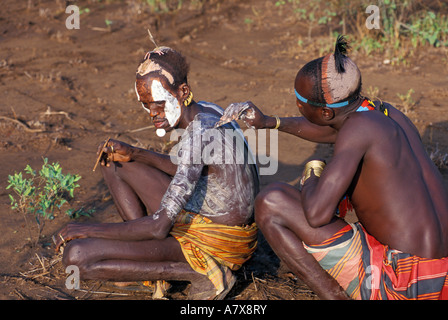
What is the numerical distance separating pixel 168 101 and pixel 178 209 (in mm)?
620

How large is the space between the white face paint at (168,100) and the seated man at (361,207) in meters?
0.68

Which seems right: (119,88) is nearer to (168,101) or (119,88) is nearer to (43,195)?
(43,195)

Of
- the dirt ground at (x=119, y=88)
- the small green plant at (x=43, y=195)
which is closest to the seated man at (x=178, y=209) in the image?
the dirt ground at (x=119, y=88)

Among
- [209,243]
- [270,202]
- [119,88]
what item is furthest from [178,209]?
[119,88]

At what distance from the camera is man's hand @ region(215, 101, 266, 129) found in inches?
111

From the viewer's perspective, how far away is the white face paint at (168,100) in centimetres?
298

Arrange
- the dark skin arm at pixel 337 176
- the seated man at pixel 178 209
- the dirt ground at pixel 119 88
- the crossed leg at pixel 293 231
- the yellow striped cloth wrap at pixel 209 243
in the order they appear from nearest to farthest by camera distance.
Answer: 1. the dark skin arm at pixel 337 176
2. the crossed leg at pixel 293 231
3. the seated man at pixel 178 209
4. the yellow striped cloth wrap at pixel 209 243
5. the dirt ground at pixel 119 88

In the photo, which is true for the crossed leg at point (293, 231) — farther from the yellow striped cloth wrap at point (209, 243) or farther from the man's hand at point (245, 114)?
the man's hand at point (245, 114)

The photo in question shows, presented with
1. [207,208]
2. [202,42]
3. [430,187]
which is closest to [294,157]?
[207,208]

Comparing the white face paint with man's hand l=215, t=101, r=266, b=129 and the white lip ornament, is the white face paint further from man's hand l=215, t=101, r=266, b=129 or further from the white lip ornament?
man's hand l=215, t=101, r=266, b=129

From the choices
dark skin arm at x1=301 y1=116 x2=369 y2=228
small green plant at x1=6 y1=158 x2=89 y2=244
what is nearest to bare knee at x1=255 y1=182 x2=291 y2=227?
dark skin arm at x1=301 y1=116 x2=369 y2=228

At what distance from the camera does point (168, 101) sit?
301 cm
